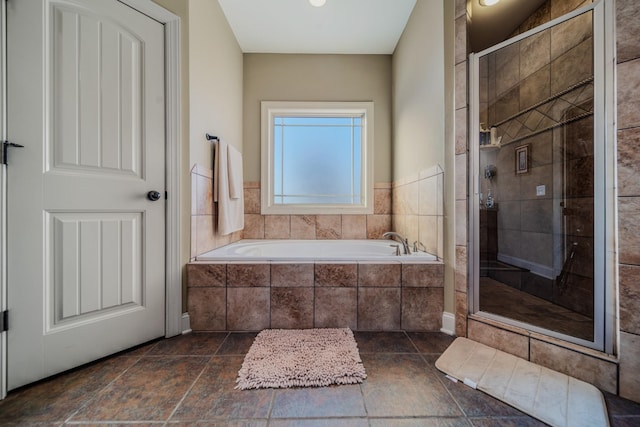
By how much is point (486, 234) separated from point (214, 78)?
2.24m

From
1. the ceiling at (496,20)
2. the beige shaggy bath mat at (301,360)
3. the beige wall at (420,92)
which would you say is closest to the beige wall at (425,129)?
the beige wall at (420,92)

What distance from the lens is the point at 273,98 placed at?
2.68 meters

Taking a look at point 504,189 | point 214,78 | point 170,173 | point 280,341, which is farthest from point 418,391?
point 214,78

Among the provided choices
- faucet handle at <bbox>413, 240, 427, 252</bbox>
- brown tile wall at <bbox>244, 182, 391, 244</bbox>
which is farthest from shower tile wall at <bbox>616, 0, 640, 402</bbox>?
brown tile wall at <bbox>244, 182, 391, 244</bbox>

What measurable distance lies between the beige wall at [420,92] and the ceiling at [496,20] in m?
0.19

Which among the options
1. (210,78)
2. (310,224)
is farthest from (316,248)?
(210,78)

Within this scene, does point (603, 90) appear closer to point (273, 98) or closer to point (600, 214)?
point (600, 214)

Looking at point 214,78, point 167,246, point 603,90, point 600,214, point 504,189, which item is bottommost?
point 167,246

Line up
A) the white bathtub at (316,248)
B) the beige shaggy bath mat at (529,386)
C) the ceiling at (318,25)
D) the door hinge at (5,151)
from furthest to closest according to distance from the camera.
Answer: the white bathtub at (316,248)
the ceiling at (318,25)
the door hinge at (5,151)
the beige shaggy bath mat at (529,386)

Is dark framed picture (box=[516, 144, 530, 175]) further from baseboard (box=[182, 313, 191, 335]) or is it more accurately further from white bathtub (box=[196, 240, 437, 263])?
baseboard (box=[182, 313, 191, 335])

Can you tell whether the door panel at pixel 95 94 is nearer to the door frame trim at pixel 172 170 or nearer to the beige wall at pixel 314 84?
the door frame trim at pixel 172 170

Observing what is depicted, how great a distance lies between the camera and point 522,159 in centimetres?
164

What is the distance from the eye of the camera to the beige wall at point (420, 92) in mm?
1686

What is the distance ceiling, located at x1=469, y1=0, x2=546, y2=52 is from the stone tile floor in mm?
1868
